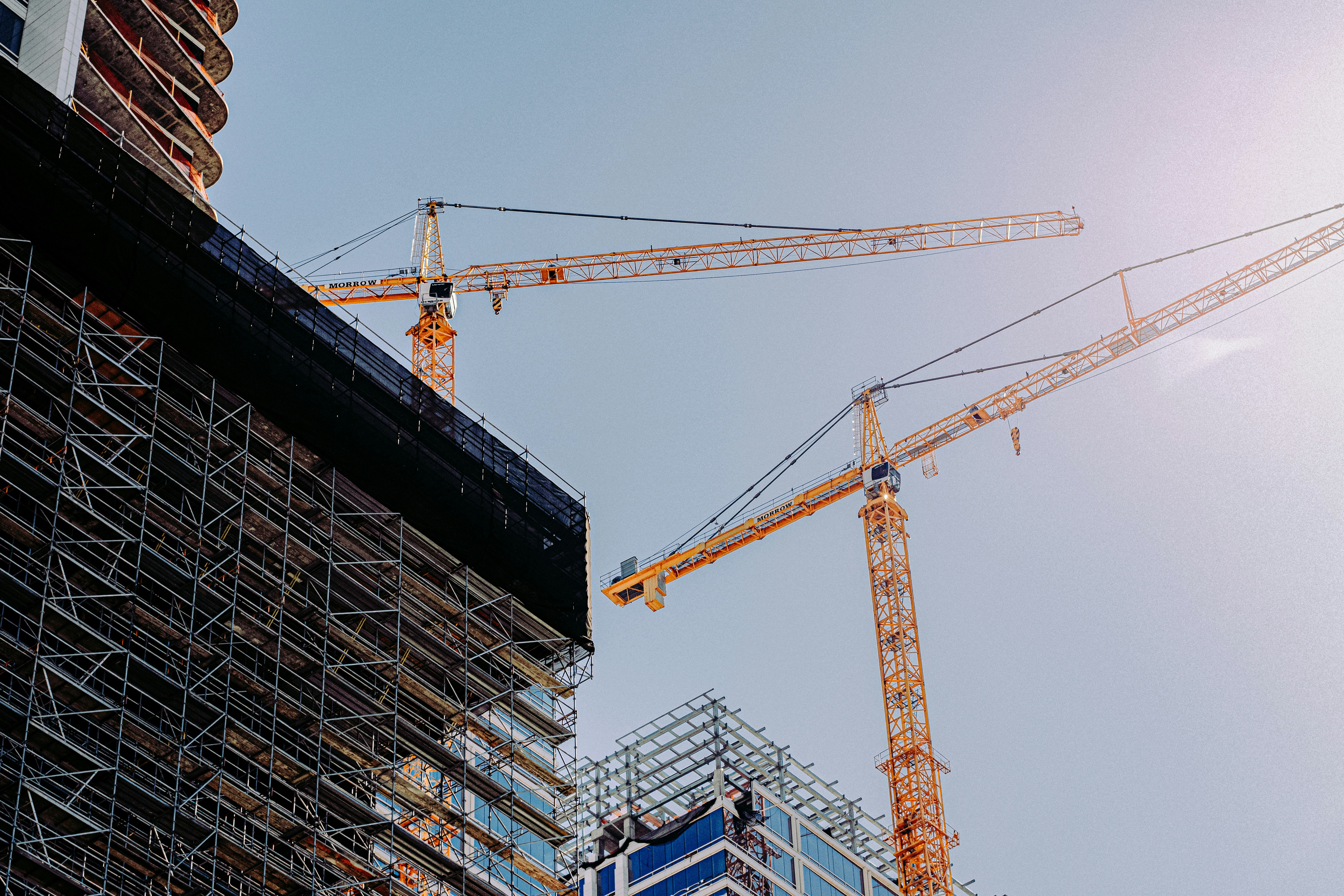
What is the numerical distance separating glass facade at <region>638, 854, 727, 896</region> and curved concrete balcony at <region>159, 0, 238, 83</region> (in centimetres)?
4301

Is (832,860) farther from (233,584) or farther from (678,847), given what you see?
(233,584)

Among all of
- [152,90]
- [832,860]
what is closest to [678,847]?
[832,860]

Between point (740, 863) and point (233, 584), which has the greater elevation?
point (740, 863)

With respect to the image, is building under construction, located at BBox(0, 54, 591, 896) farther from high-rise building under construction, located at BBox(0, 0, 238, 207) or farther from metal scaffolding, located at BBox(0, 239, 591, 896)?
high-rise building under construction, located at BBox(0, 0, 238, 207)

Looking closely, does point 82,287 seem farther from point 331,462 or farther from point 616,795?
point 616,795

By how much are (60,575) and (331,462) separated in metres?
13.2

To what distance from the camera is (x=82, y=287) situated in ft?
183

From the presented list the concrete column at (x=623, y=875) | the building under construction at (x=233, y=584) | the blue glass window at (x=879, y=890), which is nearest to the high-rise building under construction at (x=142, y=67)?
the building under construction at (x=233, y=584)

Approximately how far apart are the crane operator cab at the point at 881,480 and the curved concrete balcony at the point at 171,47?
65375 mm

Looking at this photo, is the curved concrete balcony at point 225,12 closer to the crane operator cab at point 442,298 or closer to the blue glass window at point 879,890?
the crane operator cab at point 442,298

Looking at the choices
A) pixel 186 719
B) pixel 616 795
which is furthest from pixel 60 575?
pixel 616 795

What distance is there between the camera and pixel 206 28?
261 ft

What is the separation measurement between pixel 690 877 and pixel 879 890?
1483 cm

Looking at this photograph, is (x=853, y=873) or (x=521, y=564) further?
(x=853, y=873)
